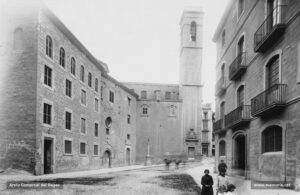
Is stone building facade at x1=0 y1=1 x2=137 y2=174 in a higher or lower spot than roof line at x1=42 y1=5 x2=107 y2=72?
lower

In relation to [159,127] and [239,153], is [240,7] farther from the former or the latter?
[159,127]

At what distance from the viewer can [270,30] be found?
41.4ft

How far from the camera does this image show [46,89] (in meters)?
19.1

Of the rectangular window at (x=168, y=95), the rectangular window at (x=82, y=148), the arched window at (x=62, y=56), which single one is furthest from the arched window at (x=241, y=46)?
the rectangular window at (x=168, y=95)

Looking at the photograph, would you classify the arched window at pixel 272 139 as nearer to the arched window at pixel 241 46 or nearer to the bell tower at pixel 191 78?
the arched window at pixel 241 46

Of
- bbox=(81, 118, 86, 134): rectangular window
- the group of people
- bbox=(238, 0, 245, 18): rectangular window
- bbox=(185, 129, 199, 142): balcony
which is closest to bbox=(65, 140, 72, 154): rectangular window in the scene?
bbox=(81, 118, 86, 134): rectangular window

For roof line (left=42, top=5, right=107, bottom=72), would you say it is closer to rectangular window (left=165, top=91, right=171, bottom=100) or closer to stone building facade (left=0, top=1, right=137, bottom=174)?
stone building facade (left=0, top=1, right=137, bottom=174)

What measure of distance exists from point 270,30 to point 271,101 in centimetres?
306

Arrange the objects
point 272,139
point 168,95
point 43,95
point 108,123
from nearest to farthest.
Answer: point 272,139
point 43,95
point 108,123
point 168,95

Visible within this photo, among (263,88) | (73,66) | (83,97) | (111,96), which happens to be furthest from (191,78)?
(263,88)

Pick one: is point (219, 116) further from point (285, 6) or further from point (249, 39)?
point (285, 6)

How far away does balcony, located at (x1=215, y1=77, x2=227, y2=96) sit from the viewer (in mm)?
20602

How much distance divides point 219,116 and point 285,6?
41.2 ft

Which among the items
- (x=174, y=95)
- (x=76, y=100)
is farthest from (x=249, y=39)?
(x=174, y=95)
